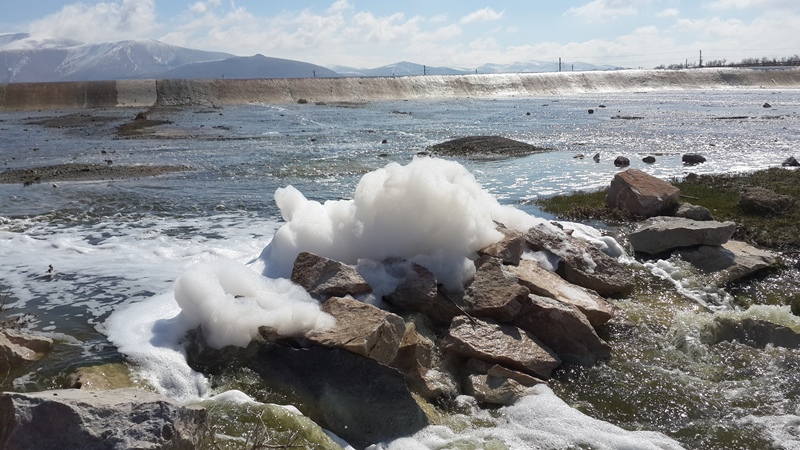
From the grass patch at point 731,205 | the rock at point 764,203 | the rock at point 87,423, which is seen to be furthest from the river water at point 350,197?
the rock at point 764,203

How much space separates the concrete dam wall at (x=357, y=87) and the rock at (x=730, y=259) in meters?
61.6

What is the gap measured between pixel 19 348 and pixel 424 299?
460cm

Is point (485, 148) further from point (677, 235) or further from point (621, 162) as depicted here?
point (677, 235)

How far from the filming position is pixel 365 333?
660cm

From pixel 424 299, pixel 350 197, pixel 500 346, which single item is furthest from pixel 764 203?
pixel 350 197

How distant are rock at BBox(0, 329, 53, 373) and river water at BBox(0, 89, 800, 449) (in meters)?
0.24

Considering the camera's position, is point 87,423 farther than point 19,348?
No

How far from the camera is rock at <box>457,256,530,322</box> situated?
791 cm

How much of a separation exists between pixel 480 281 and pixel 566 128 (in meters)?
32.7

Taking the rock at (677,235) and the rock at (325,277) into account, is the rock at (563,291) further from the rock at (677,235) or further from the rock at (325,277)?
the rock at (677,235)

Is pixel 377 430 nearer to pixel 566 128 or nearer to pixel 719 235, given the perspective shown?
pixel 719 235

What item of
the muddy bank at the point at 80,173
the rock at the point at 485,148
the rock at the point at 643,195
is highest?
the rock at the point at 485,148

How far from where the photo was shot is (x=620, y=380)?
23.6ft

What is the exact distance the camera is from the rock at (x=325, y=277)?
7965mm
